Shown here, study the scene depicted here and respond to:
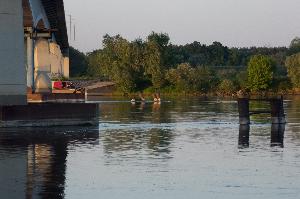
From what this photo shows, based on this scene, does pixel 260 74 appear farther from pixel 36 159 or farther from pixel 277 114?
pixel 36 159

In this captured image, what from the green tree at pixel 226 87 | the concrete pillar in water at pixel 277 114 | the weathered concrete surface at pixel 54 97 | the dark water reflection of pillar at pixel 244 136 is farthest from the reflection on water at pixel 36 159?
the green tree at pixel 226 87

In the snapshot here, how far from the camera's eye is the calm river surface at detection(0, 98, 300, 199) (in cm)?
1947

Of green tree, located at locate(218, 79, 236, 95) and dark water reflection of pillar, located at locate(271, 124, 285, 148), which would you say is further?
green tree, located at locate(218, 79, 236, 95)

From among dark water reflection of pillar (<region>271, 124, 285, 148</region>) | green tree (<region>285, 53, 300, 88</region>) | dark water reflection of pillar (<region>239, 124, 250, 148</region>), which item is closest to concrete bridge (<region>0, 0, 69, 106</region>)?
dark water reflection of pillar (<region>239, 124, 250, 148</region>)

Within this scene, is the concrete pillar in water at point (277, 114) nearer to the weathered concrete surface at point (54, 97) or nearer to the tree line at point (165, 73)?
the weathered concrete surface at point (54, 97)

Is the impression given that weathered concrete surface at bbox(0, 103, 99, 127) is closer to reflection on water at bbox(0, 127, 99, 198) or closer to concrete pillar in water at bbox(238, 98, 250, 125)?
reflection on water at bbox(0, 127, 99, 198)

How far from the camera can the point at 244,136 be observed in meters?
38.2

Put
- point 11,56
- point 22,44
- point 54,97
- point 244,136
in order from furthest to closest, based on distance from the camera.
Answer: point 54,97 → point 22,44 → point 11,56 → point 244,136

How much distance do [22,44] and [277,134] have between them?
15766mm

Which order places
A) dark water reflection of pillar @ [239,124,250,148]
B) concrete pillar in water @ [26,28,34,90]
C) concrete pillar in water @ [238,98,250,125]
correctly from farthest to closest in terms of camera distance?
concrete pillar in water @ [26,28,34,90] < concrete pillar in water @ [238,98,250,125] < dark water reflection of pillar @ [239,124,250,148]

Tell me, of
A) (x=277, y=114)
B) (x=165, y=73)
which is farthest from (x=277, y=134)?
(x=165, y=73)

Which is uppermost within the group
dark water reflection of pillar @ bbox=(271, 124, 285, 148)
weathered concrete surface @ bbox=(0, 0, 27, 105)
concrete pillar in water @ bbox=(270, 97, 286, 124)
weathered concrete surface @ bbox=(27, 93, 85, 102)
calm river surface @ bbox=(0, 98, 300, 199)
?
weathered concrete surface @ bbox=(0, 0, 27, 105)

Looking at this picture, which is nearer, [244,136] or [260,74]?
[244,136]

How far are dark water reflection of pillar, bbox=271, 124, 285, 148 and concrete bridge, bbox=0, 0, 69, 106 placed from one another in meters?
14.2
